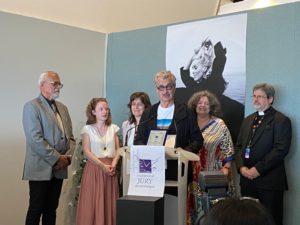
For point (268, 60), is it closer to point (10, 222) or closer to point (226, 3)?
point (226, 3)

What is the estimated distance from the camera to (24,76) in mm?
4230

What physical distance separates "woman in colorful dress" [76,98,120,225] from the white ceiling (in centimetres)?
128

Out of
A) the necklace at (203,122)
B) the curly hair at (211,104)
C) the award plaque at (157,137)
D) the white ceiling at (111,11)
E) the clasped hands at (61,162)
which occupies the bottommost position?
the clasped hands at (61,162)

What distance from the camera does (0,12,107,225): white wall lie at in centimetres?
406

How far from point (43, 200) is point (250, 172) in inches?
68.4

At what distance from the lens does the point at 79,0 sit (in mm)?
4688

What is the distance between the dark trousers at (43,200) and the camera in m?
→ 3.35

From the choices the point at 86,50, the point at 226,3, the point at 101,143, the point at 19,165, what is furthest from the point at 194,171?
the point at 226,3

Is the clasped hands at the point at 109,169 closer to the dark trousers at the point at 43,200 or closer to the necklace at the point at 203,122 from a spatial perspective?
the dark trousers at the point at 43,200

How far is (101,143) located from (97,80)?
1.30 meters

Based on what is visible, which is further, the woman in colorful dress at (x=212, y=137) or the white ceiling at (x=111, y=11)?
the white ceiling at (x=111, y=11)

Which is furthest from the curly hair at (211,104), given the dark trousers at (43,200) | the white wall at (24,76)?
the white wall at (24,76)

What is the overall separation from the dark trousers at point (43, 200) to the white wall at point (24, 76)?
756 mm

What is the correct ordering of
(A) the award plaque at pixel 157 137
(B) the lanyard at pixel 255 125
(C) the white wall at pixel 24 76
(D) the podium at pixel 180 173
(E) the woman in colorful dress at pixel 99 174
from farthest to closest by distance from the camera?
(C) the white wall at pixel 24 76
(E) the woman in colorful dress at pixel 99 174
(B) the lanyard at pixel 255 125
(A) the award plaque at pixel 157 137
(D) the podium at pixel 180 173
